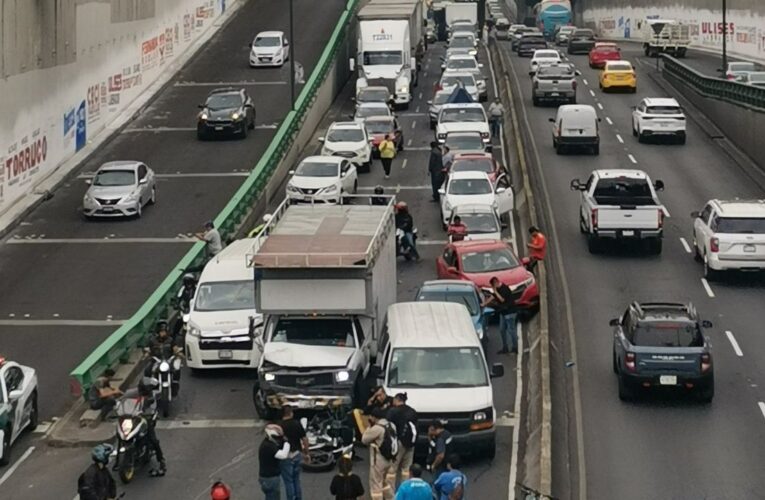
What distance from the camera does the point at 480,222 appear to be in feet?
128

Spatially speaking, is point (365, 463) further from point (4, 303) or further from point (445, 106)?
point (445, 106)

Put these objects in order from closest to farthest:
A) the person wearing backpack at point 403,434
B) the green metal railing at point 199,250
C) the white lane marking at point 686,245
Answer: the person wearing backpack at point 403,434, the green metal railing at point 199,250, the white lane marking at point 686,245

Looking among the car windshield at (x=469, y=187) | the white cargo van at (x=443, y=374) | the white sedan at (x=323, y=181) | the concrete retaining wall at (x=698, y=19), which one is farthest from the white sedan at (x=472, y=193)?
the concrete retaining wall at (x=698, y=19)

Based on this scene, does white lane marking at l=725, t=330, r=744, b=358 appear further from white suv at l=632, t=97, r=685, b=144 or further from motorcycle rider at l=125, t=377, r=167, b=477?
white suv at l=632, t=97, r=685, b=144

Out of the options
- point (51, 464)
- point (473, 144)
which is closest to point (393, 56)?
point (473, 144)

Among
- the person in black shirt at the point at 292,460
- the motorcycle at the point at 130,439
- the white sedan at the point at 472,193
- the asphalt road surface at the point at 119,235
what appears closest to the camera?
the person in black shirt at the point at 292,460

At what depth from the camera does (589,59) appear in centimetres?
8875

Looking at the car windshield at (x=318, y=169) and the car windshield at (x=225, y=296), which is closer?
the car windshield at (x=225, y=296)

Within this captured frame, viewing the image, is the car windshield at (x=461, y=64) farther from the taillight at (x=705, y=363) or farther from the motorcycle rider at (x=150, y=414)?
the motorcycle rider at (x=150, y=414)

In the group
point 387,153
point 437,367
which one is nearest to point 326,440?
point 437,367

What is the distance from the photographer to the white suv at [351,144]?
170ft

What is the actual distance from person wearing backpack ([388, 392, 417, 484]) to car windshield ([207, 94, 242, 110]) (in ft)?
120

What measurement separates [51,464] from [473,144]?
1115 inches

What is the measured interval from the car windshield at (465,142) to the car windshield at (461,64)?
2156 centimetres
